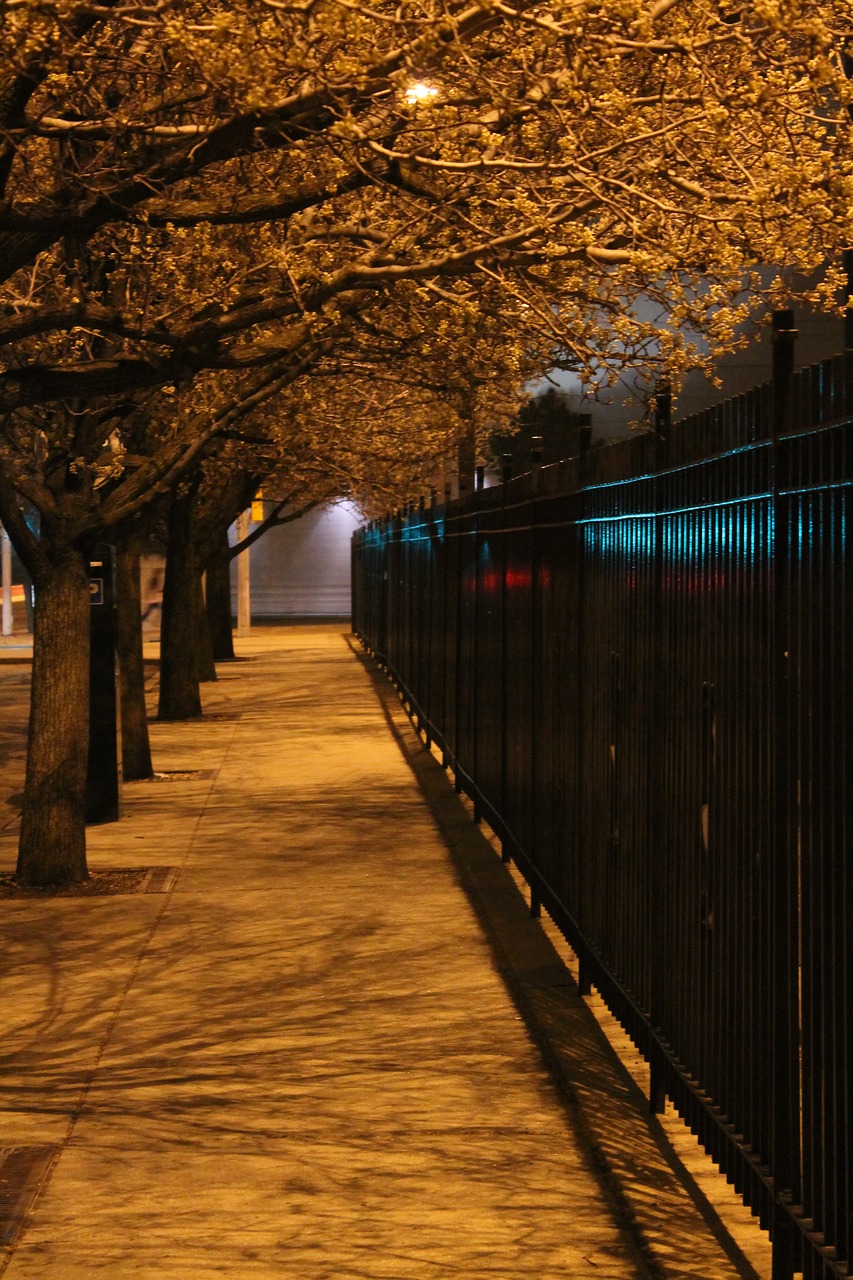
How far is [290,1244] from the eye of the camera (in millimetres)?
5434

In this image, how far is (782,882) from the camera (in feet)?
14.9

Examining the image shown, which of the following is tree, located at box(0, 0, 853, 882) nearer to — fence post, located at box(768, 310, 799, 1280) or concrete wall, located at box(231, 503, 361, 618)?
fence post, located at box(768, 310, 799, 1280)

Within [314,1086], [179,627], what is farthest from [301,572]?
[314,1086]

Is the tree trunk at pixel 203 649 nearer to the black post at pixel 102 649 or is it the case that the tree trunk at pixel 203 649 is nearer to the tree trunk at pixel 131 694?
the tree trunk at pixel 131 694

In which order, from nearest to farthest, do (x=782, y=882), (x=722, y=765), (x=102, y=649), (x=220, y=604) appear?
(x=782, y=882) < (x=722, y=765) < (x=102, y=649) < (x=220, y=604)

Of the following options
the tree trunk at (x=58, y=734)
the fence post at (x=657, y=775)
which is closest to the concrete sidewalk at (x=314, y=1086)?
the fence post at (x=657, y=775)

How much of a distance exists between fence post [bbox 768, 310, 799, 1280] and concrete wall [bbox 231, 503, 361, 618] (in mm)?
68770

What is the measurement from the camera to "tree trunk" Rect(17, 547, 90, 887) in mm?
11742

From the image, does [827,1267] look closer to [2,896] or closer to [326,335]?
[326,335]

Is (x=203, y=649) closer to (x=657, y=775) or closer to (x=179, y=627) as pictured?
(x=179, y=627)

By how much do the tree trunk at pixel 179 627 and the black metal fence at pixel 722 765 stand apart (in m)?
14.6

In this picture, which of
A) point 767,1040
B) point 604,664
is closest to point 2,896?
point 604,664

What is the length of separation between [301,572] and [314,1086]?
67.2 m

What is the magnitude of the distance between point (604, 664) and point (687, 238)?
6.50 ft
